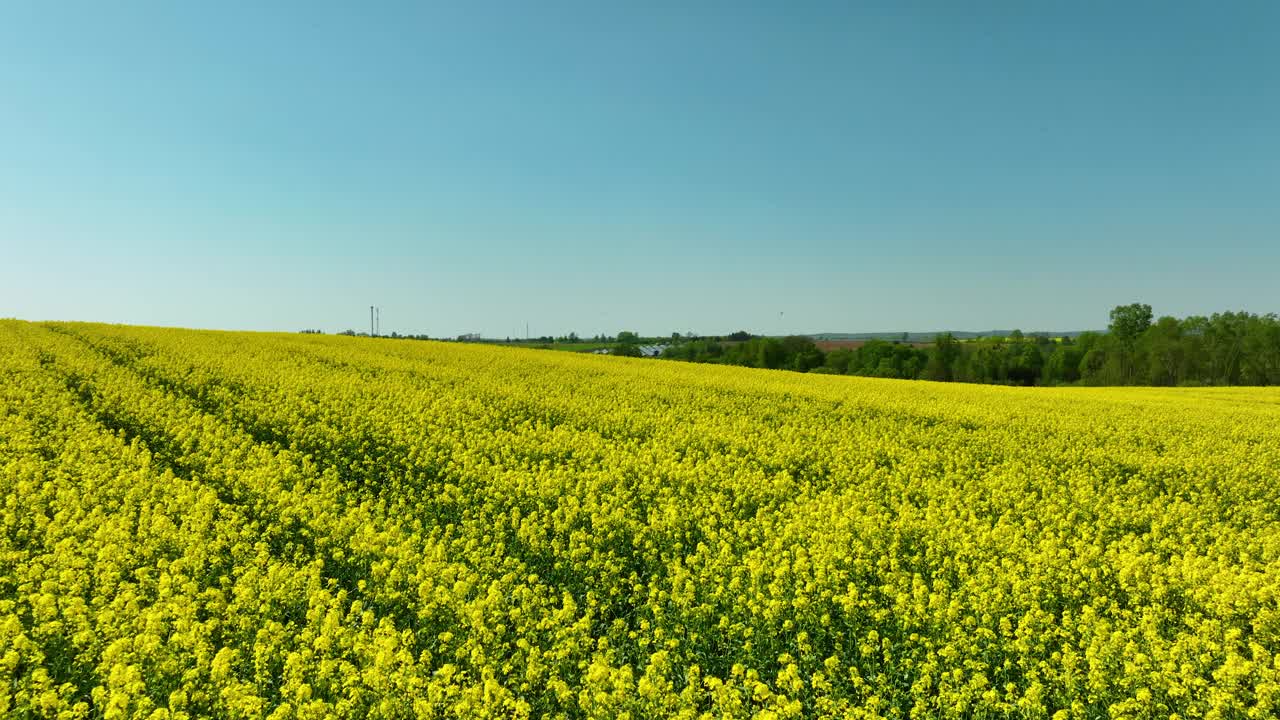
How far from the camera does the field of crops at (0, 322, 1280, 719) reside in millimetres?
4746

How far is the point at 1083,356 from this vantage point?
77.2 meters

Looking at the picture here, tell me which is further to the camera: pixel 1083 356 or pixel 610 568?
pixel 1083 356

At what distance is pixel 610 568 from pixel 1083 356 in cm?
8854

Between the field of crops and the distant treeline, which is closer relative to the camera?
the field of crops

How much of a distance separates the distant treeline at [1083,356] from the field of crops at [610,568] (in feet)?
191

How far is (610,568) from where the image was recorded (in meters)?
6.82

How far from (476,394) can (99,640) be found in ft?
45.0

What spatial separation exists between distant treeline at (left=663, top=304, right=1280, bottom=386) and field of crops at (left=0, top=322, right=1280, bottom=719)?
191ft

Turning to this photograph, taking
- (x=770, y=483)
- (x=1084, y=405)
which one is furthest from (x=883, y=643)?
(x=1084, y=405)

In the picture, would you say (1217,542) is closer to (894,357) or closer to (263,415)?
(263,415)

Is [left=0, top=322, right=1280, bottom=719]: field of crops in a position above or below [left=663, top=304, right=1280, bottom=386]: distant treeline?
below

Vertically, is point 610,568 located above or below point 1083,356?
below

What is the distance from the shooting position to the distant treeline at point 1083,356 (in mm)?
65000

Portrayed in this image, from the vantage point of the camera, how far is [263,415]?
14.2m
